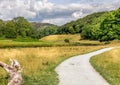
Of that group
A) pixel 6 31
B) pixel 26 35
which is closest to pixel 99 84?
pixel 6 31

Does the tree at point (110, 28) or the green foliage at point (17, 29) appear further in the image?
the green foliage at point (17, 29)

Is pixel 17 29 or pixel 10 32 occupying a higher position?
pixel 17 29

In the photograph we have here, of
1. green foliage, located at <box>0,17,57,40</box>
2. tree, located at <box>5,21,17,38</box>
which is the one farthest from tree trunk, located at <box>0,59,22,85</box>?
tree, located at <box>5,21,17,38</box>

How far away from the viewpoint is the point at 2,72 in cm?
1964

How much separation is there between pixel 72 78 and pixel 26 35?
11108cm

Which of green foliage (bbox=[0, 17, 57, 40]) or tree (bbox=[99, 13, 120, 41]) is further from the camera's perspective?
green foliage (bbox=[0, 17, 57, 40])

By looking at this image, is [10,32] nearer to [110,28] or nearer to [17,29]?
[17,29]

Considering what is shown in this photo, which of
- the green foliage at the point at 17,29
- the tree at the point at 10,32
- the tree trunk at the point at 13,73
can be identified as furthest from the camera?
the green foliage at the point at 17,29

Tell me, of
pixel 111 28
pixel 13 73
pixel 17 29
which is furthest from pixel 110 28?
pixel 13 73

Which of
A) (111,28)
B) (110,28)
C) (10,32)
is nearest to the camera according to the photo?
(111,28)

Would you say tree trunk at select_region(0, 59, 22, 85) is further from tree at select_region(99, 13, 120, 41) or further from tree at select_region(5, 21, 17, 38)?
tree at select_region(5, 21, 17, 38)

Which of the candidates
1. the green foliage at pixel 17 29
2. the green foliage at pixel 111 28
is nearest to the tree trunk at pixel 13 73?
the green foliage at pixel 111 28

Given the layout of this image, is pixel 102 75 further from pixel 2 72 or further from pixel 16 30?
pixel 16 30

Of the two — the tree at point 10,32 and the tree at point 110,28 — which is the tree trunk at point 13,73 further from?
the tree at point 10,32
